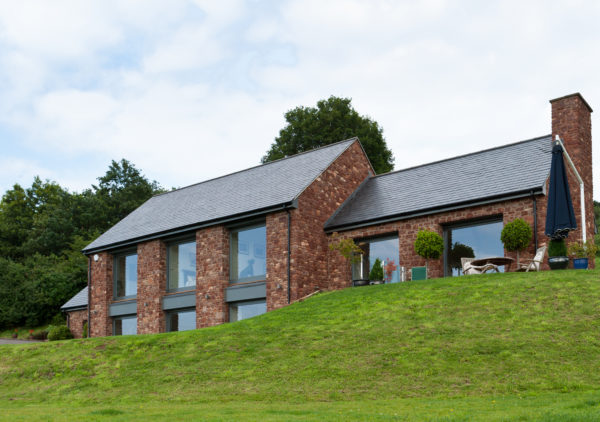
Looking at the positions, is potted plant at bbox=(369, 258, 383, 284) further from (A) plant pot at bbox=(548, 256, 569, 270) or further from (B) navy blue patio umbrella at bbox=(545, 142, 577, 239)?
(B) navy blue patio umbrella at bbox=(545, 142, 577, 239)

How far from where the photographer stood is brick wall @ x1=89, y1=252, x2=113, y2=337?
2838cm

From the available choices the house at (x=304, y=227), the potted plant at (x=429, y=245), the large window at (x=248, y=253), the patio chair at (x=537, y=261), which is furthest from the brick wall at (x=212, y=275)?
the patio chair at (x=537, y=261)

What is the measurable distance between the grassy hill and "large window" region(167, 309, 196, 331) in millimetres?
6930

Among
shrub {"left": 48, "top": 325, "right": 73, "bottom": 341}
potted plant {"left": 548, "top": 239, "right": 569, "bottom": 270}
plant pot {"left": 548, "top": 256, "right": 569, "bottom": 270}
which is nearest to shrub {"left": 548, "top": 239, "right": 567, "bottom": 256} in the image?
potted plant {"left": 548, "top": 239, "right": 569, "bottom": 270}

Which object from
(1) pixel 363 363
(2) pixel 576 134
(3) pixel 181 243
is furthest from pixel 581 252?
(3) pixel 181 243

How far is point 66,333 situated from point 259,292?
13989 millimetres

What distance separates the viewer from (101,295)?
1126 inches

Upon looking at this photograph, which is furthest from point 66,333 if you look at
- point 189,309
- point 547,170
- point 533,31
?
point 533,31

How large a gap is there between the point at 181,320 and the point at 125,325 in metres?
3.86

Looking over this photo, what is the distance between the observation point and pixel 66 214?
55.2 metres

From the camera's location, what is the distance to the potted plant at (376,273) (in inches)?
847

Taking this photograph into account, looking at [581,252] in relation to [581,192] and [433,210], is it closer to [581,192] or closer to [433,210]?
[581,192]

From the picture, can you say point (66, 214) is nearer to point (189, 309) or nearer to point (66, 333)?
point (66, 333)

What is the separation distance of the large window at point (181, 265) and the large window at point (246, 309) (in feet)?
7.96
